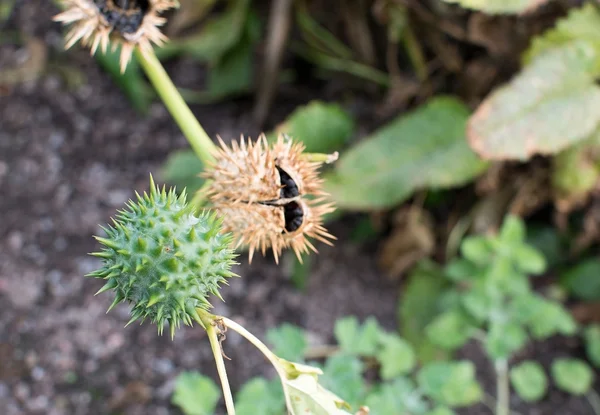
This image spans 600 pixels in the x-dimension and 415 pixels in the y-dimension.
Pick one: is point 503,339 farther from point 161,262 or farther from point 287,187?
point 161,262

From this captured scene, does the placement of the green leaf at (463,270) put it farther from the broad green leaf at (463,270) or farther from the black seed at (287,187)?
the black seed at (287,187)

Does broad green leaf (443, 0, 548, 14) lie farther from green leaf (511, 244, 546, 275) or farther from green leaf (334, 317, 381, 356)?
green leaf (334, 317, 381, 356)

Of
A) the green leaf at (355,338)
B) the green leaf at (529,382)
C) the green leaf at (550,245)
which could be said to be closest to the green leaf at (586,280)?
the green leaf at (550,245)

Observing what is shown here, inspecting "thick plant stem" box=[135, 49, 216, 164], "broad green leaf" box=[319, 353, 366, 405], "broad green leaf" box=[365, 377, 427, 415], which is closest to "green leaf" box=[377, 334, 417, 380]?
"broad green leaf" box=[365, 377, 427, 415]

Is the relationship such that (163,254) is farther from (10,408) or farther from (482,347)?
(482,347)

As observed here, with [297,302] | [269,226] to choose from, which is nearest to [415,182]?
[297,302]

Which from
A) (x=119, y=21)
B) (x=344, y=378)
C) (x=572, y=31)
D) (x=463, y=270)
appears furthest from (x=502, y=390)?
(x=119, y=21)
